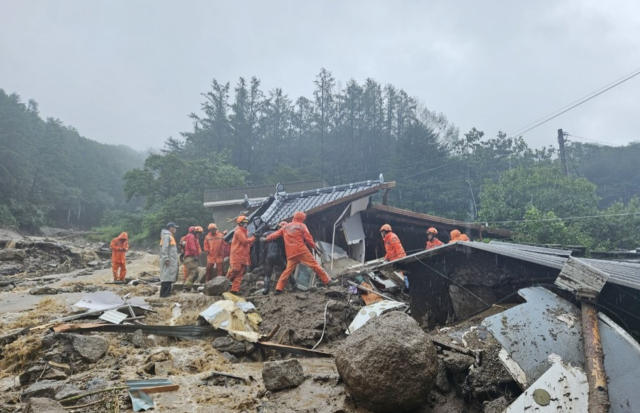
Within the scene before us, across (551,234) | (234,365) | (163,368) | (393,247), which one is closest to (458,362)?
(234,365)

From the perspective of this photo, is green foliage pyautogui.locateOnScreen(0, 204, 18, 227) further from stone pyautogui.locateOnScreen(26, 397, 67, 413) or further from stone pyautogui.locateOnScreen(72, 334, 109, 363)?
stone pyautogui.locateOnScreen(26, 397, 67, 413)

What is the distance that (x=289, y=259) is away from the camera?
7180mm

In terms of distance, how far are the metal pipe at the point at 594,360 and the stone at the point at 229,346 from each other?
12.8ft

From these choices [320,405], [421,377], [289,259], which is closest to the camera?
[421,377]

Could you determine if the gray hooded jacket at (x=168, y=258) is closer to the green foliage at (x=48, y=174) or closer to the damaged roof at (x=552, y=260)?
the damaged roof at (x=552, y=260)

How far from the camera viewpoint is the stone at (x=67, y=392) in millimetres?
3162

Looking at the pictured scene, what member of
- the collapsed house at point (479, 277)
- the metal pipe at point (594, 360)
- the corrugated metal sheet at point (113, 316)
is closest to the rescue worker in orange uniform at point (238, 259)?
the corrugated metal sheet at point (113, 316)

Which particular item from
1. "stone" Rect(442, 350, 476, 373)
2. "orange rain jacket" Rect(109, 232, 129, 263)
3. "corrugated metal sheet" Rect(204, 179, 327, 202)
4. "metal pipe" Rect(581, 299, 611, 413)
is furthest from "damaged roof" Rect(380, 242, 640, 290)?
"corrugated metal sheet" Rect(204, 179, 327, 202)

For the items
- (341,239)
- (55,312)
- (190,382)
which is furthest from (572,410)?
(341,239)

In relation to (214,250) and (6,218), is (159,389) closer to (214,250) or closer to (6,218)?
(214,250)

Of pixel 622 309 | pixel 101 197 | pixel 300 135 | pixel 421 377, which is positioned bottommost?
pixel 421 377

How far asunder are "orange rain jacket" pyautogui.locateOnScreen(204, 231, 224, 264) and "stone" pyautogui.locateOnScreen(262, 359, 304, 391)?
654 cm

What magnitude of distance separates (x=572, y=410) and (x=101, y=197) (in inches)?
2320

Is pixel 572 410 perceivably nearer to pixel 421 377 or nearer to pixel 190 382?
pixel 421 377
